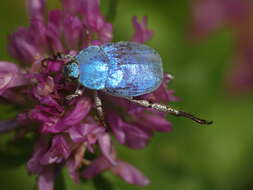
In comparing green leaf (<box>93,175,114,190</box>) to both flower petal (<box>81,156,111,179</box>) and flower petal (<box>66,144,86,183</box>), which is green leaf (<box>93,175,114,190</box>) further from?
flower petal (<box>66,144,86,183</box>)

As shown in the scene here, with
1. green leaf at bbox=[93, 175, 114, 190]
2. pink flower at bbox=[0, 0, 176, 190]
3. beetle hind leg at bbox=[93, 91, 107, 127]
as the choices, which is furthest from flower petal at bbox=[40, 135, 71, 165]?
green leaf at bbox=[93, 175, 114, 190]

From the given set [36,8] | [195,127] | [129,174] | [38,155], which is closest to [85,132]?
[38,155]

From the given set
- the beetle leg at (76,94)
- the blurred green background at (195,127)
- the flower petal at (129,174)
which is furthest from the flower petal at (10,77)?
the blurred green background at (195,127)

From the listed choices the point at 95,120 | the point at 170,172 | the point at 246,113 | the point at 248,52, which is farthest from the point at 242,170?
the point at 95,120

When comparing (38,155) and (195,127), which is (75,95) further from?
(195,127)

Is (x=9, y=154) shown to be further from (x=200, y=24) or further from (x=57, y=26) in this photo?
(x=200, y=24)

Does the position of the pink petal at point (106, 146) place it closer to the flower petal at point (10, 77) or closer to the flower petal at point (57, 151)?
the flower petal at point (57, 151)
